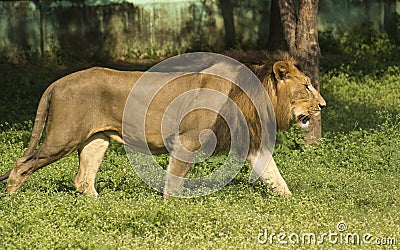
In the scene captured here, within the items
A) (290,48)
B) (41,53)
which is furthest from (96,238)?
(41,53)

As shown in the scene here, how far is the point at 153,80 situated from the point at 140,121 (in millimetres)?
374

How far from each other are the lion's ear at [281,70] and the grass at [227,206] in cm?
95

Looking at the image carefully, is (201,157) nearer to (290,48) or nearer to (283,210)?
(283,210)

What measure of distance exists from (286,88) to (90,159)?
1.80 metres

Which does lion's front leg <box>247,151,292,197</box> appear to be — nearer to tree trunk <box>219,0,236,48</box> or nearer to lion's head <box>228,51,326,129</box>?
lion's head <box>228,51,326,129</box>

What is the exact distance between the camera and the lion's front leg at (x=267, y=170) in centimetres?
764


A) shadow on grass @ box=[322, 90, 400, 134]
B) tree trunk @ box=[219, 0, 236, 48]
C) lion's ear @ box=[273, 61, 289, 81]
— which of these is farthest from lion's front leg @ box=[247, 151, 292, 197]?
tree trunk @ box=[219, 0, 236, 48]

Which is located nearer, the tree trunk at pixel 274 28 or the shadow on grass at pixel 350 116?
the shadow on grass at pixel 350 116

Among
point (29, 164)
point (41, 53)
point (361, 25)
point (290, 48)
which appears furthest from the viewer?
point (361, 25)

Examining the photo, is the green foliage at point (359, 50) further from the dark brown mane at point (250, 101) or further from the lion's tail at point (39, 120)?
the lion's tail at point (39, 120)

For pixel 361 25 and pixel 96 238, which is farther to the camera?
pixel 361 25

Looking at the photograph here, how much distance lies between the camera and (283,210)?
693 cm

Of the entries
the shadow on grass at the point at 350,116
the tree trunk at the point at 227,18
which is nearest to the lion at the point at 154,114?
the shadow on grass at the point at 350,116

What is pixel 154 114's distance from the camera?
7.58m
